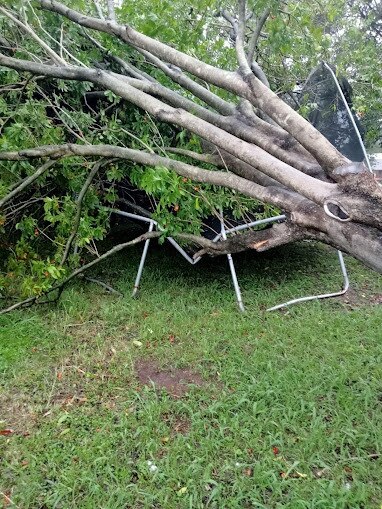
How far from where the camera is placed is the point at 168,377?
2.95 meters

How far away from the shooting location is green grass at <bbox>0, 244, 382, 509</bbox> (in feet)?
6.84

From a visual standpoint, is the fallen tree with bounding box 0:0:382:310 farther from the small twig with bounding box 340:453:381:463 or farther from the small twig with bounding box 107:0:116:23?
the small twig with bounding box 340:453:381:463

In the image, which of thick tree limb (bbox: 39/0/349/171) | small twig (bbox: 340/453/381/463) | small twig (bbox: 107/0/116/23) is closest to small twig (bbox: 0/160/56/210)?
thick tree limb (bbox: 39/0/349/171)

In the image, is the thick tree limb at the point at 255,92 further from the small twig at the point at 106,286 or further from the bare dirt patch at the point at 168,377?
the small twig at the point at 106,286

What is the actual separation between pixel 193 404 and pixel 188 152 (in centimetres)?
177

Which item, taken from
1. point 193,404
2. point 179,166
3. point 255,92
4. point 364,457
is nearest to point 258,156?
point 255,92

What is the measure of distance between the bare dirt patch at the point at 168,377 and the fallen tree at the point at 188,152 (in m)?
0.90

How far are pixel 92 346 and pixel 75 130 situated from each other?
6.60ft

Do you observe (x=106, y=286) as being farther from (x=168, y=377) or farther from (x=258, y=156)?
(x=258, y=156)

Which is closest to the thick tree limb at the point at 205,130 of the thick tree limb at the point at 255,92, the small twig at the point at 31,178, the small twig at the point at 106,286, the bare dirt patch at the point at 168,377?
the thick tree limb at the point at 255,92

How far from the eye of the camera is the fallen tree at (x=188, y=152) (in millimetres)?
1841

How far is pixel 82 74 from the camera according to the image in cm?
310

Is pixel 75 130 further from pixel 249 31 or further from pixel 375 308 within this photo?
pixel 375 308

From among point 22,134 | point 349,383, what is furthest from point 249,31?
point 349,383
